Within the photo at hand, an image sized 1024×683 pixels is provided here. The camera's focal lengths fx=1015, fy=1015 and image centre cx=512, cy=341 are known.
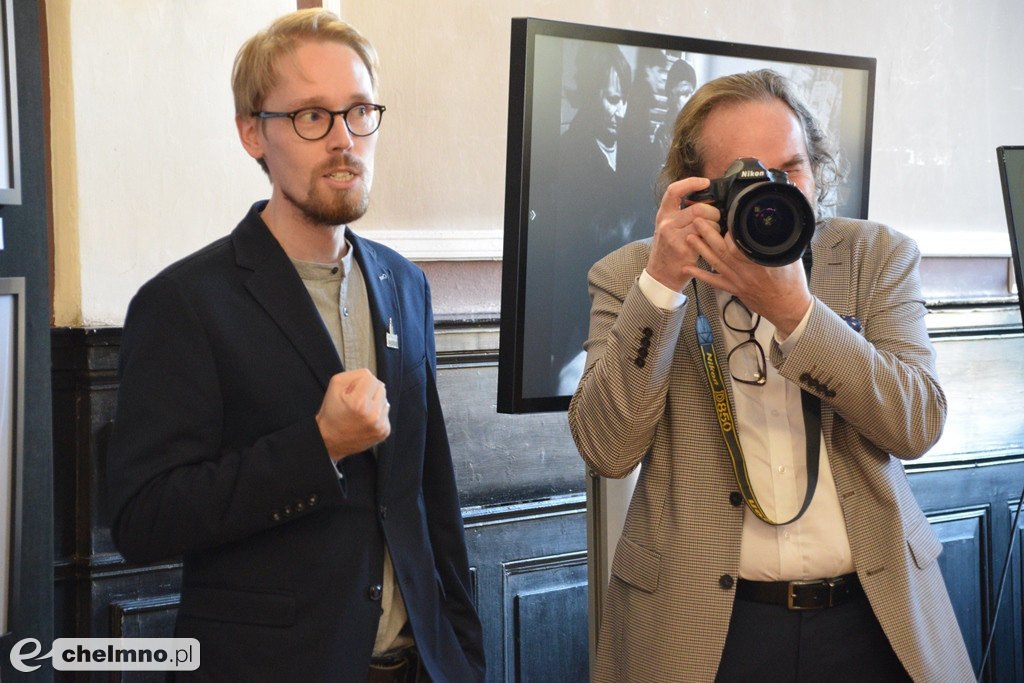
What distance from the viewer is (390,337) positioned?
4.86 feet

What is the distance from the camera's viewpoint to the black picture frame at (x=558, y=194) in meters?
1.95

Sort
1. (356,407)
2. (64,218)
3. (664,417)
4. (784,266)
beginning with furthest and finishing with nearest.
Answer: (64,218), (664,417), (784,266), (356,407)

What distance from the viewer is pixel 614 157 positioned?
2094 millimetres

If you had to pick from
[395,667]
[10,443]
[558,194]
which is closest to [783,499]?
[395,667]

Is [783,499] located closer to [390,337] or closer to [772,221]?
[772,221]

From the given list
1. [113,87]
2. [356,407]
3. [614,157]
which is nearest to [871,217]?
[614,157]

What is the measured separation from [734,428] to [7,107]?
140cm

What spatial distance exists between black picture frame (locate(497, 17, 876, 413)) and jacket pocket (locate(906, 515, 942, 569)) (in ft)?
2.51

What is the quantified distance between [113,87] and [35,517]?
0.88 meters

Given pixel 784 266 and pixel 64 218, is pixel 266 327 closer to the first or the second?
pixel 784 266

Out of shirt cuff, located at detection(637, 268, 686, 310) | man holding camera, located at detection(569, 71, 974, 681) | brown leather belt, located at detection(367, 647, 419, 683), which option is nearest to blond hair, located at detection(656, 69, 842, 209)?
man holding camera, located at detection(569, 71, 974, 681)

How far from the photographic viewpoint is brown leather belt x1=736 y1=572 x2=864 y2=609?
1386 mm

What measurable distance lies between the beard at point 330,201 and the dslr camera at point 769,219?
51 centimetres

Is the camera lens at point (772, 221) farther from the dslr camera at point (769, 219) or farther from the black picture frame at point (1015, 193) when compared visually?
the black picture frame at point (1015, 193)
